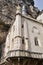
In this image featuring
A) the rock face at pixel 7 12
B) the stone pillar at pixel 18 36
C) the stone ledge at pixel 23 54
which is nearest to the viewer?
the stone ledge at pixel 23 54

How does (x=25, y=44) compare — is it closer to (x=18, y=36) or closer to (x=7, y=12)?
(x=18, y=36)

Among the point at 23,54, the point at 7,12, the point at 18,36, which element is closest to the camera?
the point at 23,54

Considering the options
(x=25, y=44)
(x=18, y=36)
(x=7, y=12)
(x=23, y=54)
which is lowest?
(x=23, y=54)

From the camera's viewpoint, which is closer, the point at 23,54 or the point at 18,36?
the point at 23,54

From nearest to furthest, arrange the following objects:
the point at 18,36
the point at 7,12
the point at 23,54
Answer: the point at 23,54, the point at 18,36, the point at 7,12

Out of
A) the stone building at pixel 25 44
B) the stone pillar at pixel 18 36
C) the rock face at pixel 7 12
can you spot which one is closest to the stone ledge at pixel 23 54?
the stone building at pixel 25 44

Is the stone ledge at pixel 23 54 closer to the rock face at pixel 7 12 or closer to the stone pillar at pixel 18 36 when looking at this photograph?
the stone pillar at pixel 18 36

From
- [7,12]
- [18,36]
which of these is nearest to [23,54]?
[18,36]

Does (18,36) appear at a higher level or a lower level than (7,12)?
lower

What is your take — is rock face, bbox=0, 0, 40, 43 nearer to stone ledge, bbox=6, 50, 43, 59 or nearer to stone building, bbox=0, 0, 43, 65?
stone building, bbox=0, 0, 43, 65

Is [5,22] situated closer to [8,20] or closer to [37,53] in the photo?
[8,20]

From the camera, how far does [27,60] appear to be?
1925cm

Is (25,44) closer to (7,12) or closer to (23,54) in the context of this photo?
(23,54)

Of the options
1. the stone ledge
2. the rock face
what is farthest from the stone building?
the rock face
